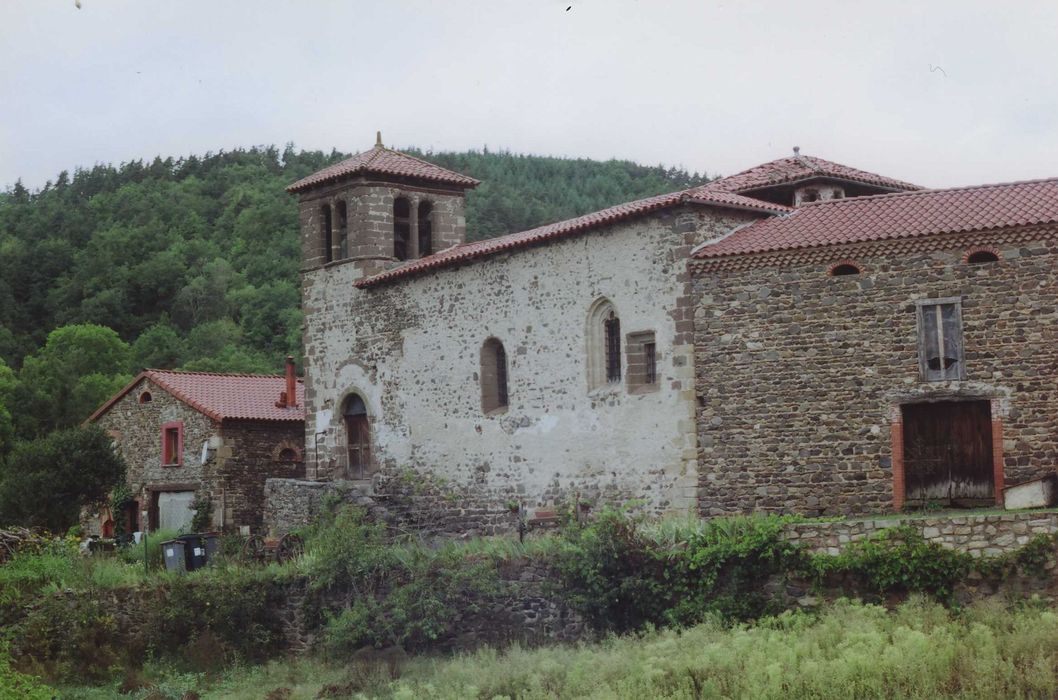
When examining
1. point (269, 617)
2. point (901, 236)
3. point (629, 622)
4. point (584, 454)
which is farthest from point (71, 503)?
point (901, 236)

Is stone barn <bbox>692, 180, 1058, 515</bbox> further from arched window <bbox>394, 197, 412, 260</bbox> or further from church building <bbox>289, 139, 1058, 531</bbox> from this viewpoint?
arched window <bbox>394, 197, 412, 260</bbox>

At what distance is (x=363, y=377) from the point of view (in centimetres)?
3077

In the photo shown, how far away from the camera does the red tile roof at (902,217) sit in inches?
859

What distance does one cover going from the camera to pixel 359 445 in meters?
31.1

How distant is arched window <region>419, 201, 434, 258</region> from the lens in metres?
32.3

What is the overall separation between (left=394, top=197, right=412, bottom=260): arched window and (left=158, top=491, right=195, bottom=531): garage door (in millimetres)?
8520

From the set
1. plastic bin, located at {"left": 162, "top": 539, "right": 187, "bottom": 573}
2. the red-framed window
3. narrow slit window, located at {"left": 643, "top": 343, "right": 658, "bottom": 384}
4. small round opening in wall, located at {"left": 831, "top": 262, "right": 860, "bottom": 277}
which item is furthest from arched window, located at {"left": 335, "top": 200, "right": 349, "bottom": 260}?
small round opening in wall, located at {"left": 831, "top": 262, "right": 860, "bottom": 277}

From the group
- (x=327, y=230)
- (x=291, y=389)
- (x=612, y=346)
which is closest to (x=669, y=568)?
(x=612, y=346)

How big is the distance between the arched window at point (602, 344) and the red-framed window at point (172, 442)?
46.4ft

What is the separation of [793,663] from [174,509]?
23.0 metres

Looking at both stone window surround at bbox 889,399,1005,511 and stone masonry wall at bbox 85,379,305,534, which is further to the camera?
stone masonry wall at bbox 85,379,305,534

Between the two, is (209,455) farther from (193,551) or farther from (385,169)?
(385,169)

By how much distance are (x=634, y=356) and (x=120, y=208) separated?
50990 mm

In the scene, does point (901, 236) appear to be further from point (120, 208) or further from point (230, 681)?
point (120, 208)
